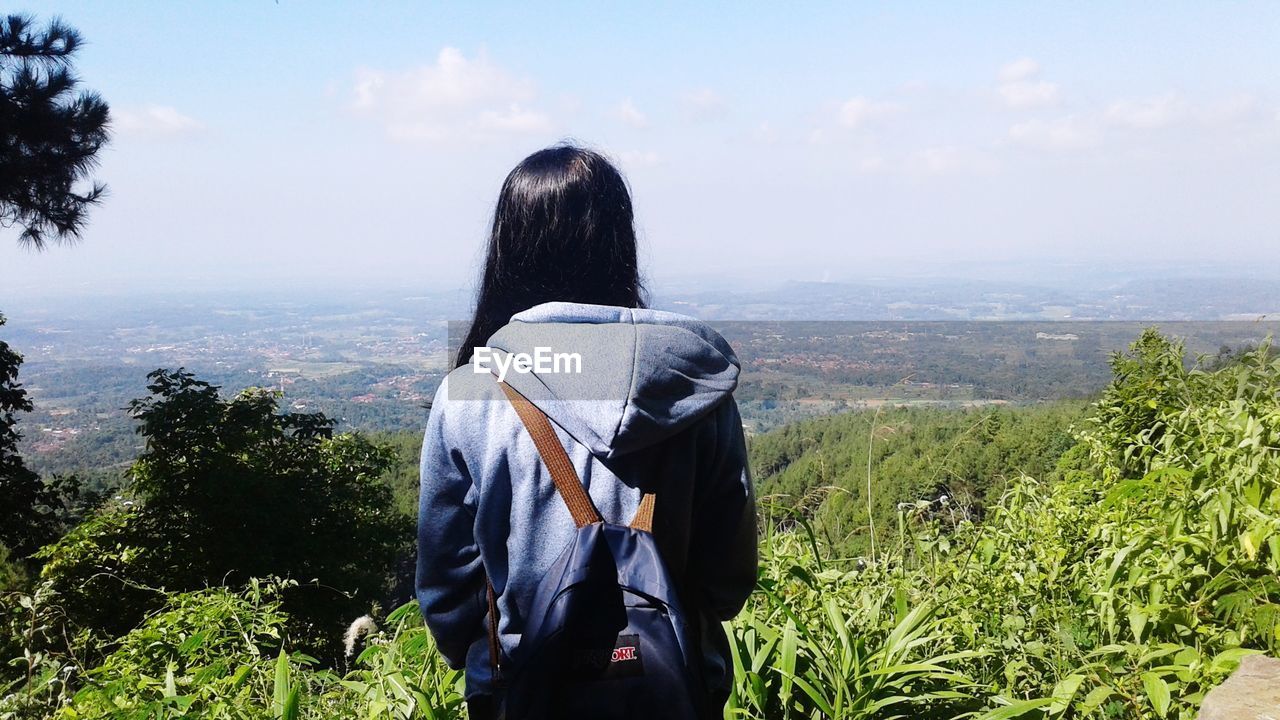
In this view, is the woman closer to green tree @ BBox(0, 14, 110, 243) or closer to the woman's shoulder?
the woman's shoulder

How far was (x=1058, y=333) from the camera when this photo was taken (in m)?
23.0

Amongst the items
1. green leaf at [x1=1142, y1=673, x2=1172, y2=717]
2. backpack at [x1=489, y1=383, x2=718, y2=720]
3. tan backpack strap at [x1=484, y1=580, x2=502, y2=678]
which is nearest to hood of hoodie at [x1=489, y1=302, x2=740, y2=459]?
backpack at [x1=489, y1=383, x2=718, y2=720]

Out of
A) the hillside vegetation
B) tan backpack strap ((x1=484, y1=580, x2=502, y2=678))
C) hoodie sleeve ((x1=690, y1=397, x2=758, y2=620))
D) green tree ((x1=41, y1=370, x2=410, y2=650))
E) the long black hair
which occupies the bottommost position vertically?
green tree ((x1=41, y1=370, x2=410, y2=650))

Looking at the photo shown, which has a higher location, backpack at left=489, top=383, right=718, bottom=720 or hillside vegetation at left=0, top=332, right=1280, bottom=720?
backpack at left=489, top=383, right=718, bottom=720

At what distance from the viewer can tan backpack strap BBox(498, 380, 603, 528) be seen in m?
0.99

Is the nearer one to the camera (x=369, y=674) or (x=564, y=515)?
(x=564, y=515)

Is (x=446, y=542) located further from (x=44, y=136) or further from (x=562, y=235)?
(x=44, y=136)

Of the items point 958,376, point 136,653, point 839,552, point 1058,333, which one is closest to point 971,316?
point 1058,333

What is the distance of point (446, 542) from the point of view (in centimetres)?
110

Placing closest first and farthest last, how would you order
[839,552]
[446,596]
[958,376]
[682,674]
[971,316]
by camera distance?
[682,674] → [446,596] → [839,552] → [958,376] → [971,316]

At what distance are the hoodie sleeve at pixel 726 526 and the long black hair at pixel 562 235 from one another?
0.28 meters

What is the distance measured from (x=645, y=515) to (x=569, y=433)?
0.50ft

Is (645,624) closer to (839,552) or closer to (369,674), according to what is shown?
(369,674)

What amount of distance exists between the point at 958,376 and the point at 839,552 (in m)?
13.9
